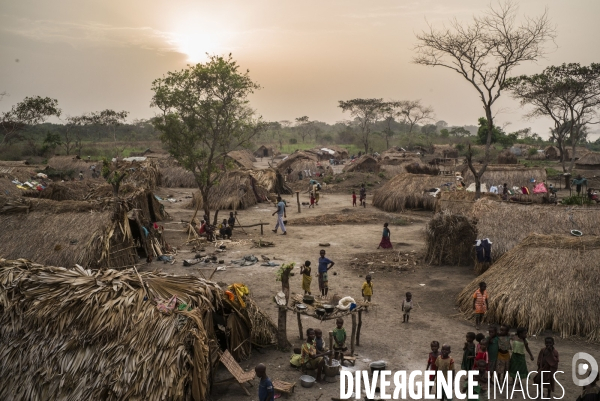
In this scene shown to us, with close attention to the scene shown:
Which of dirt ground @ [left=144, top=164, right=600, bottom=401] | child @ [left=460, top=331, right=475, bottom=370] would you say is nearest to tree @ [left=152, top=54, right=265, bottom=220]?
dirt ground @ [left=144, top=164, right=600, bottom=401]

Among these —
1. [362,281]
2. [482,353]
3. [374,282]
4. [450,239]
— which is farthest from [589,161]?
[482,353]

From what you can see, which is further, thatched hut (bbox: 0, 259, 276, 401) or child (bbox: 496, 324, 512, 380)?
child (bbox: 496, 324, 512, 380)

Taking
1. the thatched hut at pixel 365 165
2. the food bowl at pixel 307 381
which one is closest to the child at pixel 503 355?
the food bowl at pixel 307 381

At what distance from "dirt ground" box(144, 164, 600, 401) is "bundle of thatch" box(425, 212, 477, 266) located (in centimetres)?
47

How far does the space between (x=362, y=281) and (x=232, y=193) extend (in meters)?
13.8

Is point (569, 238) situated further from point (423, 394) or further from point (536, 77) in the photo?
point (536, 77)

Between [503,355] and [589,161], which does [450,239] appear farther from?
[589,161]

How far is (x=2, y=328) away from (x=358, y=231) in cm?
1478

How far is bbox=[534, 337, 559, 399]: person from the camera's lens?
767 centimetres

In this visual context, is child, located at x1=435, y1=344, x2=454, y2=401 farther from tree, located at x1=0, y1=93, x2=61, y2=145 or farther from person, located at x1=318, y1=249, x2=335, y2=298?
tree, located at x1=0, y1=93, x2=61, y2=145

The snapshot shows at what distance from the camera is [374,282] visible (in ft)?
45.5

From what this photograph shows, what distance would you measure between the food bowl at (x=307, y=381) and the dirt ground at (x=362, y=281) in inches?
3.9

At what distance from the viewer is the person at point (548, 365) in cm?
767

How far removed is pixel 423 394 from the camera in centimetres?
782
